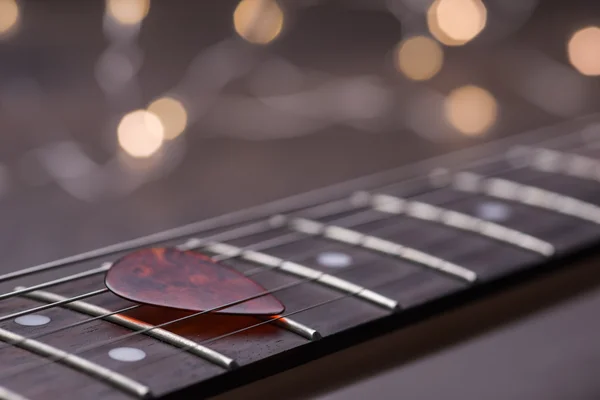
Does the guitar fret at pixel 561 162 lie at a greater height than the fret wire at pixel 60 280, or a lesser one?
greater

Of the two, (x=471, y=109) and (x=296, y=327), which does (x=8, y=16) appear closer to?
(x=471, y=109)

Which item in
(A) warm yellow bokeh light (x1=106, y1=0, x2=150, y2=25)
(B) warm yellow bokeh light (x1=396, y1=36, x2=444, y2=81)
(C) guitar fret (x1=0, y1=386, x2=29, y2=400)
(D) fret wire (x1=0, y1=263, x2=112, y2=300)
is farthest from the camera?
(B) warm yellow bokeh light (x1=396, y1=36, x2=444, y2=81)

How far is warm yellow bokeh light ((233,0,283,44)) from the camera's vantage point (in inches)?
50.3

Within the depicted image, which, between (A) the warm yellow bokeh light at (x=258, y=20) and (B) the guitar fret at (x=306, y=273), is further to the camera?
(A) the warm yellow bokeh light at (x=258, y=20)

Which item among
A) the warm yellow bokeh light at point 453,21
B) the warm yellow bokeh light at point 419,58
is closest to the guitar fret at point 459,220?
the warm yellow bokeh light at point 419,58

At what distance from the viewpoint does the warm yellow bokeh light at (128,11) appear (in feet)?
3.94

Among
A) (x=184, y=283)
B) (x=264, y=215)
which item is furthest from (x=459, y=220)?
(x=184, y=283)

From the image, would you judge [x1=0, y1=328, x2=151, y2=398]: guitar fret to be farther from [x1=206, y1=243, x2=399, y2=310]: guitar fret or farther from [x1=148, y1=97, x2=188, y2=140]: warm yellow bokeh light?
[x1=148, y1=97, x2=188, y2=140]: warm yellow bokeh light

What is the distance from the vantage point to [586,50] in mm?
1452

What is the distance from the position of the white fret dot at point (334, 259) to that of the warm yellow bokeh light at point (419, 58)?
78cm

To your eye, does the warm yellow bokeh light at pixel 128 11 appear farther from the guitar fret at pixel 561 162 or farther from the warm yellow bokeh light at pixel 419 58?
the guitar fret at pixel 561 162

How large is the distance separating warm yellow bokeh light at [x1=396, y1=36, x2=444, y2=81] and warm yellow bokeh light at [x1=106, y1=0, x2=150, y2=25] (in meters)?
0.43

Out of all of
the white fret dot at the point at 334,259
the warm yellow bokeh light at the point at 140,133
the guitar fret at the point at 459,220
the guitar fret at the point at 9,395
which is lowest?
the guitar fret at the point at 9,395

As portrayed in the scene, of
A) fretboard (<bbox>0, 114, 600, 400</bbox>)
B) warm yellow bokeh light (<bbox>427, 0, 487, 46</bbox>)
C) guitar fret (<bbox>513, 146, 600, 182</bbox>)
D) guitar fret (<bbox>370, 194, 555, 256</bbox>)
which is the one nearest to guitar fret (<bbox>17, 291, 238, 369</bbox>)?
fretboard (<bbox>0, 114, 600, 400</bbox>)
